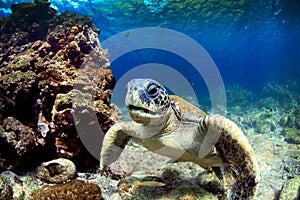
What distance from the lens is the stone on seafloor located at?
348 centimetres

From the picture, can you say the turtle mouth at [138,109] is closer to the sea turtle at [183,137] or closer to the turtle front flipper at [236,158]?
the sea turtle at [183,137]

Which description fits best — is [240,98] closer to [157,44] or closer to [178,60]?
[157,44]

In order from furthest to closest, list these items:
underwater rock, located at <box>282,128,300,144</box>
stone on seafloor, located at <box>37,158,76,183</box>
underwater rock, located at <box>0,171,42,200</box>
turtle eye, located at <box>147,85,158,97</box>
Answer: underwater rock, located at <box>282,128,300,144</box>, stone on seafloor, located at <box>37,158,76,183</box>, underwater rock, located at <box>0,171,42,200</box>, turtle eye, located at <box>147,85,158,97</box>

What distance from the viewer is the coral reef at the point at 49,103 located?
3.70m

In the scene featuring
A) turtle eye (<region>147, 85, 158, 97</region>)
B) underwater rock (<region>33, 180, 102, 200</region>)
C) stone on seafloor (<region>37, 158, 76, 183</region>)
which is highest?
turtle eye (<region>147, 85, 158, 97</region>)

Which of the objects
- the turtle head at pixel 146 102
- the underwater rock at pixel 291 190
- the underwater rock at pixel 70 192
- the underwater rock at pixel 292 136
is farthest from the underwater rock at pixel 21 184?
the underwater rock at pixel 292 136

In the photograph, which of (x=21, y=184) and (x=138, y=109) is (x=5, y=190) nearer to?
(x=21, y=184)

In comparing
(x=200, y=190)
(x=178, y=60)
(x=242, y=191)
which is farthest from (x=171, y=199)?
(x=178, y=60)

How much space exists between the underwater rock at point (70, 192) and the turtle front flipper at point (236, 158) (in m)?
1.82

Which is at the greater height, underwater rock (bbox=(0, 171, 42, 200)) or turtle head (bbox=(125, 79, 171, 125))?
turtle head (bbox=(125, 79, 171, 125))

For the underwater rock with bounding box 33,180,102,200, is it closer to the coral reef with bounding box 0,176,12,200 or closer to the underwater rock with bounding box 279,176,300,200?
the coral reef with bounding box 0,176,12,200

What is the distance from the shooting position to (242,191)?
2293 mm

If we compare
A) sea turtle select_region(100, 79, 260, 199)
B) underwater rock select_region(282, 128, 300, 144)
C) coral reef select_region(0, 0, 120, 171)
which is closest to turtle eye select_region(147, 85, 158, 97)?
sea turtle select_region(100, 79, 260, 199)

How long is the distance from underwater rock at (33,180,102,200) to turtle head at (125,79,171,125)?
52.8 inches
